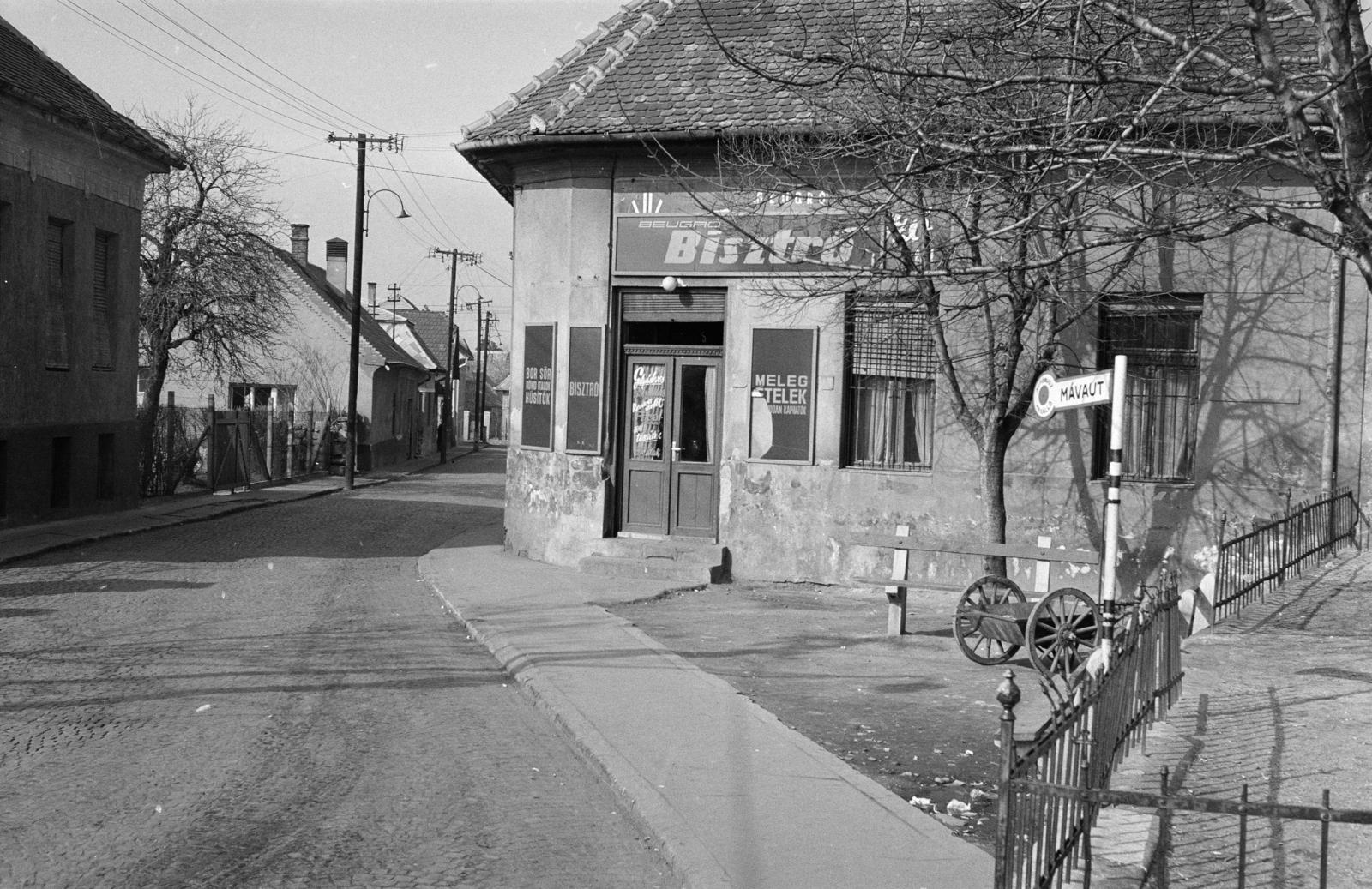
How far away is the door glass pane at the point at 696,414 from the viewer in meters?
17.0

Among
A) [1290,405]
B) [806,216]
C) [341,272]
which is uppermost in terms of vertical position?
[341,272]

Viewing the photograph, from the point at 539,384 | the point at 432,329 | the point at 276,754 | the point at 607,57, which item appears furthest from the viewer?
the point at 432,329

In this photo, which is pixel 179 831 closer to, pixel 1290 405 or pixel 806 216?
pixel 806 216

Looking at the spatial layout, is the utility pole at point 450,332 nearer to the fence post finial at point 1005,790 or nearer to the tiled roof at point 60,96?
the tiled roof at point 60,96

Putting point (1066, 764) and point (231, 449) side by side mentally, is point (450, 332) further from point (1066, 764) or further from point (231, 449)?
point (1066, 764)

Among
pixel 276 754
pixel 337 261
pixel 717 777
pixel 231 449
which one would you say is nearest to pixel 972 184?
pixel 717 777

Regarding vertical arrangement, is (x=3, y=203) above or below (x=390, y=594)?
above

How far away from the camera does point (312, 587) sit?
48.9ft

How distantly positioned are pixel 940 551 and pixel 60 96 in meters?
17.5

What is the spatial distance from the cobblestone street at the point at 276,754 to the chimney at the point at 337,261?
2188 inches

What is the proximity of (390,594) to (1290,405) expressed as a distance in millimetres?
10580

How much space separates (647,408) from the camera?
56.6ft

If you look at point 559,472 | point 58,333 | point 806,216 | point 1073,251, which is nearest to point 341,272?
point 58,333

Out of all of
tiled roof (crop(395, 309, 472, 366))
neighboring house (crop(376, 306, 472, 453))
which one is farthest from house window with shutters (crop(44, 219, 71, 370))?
tiled roof (crop(395, 309, 472, 366))
